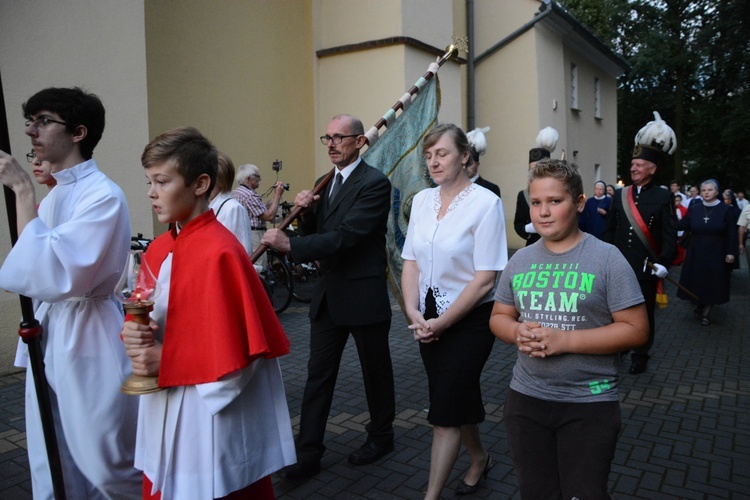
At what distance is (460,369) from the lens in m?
3.13

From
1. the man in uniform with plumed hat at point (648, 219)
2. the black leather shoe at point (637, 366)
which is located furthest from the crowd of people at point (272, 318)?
the man in uniform with plumed hat at point (648, 219)

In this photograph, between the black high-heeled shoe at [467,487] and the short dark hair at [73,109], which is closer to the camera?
the short dark hair at [73,109]

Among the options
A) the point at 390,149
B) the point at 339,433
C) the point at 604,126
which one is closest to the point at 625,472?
the point at 339,433

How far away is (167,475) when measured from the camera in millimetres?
2125

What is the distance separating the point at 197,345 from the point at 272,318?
0.32 meters

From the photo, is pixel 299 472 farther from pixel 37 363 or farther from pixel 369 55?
pixel 369 55

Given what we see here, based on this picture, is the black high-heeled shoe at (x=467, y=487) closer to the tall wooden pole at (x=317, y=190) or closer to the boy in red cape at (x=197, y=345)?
the boy in red cape at (x=197, y=345)

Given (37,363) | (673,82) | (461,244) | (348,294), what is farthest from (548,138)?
(673,82)

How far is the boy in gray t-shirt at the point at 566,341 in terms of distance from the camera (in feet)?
7.45

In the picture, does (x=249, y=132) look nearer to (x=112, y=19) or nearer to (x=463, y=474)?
(x=112, y=19)

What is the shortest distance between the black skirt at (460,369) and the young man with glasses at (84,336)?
1.46 metres

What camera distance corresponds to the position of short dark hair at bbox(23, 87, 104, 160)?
102 inches

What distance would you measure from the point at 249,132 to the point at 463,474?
8.40 meters

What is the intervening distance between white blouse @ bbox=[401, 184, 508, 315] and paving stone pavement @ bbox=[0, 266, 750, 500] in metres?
1.21
